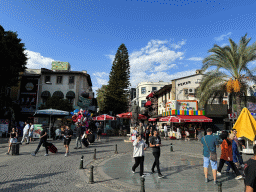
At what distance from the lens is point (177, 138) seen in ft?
73.7

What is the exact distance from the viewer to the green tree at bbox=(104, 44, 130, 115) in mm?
36281

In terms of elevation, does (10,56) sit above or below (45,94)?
above

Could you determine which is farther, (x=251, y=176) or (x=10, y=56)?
(x=10, y=56)

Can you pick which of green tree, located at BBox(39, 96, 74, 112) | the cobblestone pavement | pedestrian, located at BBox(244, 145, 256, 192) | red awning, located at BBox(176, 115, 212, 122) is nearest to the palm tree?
red awning, located at BBox(176, 115, 212, 122)

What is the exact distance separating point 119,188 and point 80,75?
3092 cm

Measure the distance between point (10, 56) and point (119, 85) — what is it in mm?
19579

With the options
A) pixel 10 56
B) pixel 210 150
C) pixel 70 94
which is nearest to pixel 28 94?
pixel 70 94

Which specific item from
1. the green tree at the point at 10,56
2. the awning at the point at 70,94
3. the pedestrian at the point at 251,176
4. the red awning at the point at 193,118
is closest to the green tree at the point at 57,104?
the awning at the point at 70,94

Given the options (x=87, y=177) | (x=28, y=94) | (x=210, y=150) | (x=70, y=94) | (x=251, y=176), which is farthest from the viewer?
(x=70, y=94)

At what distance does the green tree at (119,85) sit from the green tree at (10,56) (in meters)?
16.6

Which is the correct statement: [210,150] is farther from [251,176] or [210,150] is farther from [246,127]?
[246,127]

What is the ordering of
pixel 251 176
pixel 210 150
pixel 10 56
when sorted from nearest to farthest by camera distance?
pixel 251 176 < pixel 210 150 < pixel 10 56

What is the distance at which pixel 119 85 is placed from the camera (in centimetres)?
3662

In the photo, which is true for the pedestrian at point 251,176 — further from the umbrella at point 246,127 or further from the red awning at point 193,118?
the red awning at point 193,118
